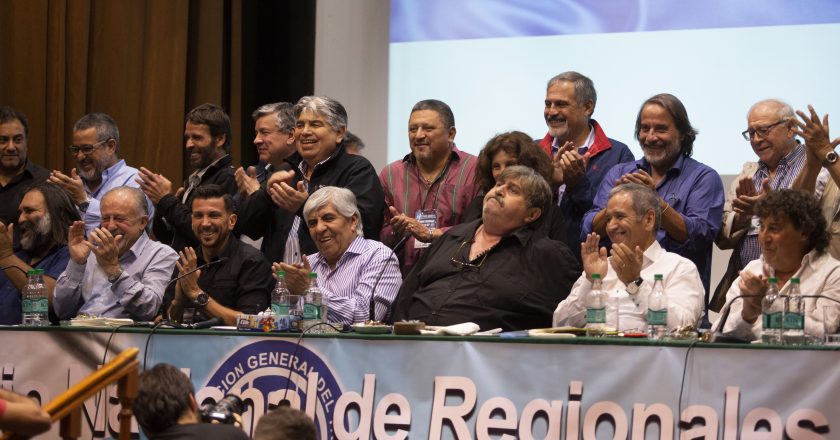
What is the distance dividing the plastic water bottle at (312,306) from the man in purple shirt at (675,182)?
1.04 meters

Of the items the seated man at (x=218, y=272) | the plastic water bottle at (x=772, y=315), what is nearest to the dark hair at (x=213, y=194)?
the seated man at (x=218, y=272)

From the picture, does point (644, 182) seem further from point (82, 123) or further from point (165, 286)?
point (82, 123)

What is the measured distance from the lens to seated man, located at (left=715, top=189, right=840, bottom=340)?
11.2ft

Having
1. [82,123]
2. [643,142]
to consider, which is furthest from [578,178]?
[82,123]

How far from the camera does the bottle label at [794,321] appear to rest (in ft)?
10.4

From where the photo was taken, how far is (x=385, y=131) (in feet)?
20.3

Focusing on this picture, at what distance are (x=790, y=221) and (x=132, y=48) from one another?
13.0 feet

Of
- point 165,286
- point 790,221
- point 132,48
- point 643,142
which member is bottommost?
point 165,286

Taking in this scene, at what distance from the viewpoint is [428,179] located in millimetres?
4832

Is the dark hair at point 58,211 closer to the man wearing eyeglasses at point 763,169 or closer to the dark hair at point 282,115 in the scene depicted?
the dark hair at point 282,115

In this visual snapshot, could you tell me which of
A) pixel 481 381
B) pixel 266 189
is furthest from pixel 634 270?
pixel 266 189

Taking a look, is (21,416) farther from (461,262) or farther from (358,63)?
(358,63)

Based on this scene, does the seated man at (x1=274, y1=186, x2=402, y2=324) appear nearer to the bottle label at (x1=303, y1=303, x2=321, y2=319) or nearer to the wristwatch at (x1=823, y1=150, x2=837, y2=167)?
the bottle label at (x1=303, y1=303, x2=321, y2=319)

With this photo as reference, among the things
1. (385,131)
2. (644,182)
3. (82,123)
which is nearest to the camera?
(644,182)
